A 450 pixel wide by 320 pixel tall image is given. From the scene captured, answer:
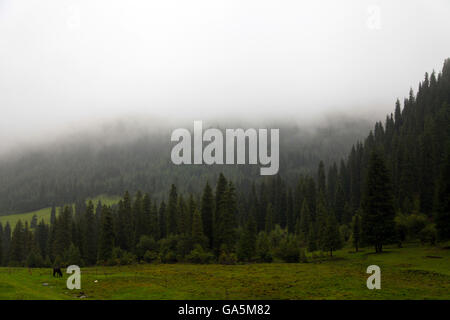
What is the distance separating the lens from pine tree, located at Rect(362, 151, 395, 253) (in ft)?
218

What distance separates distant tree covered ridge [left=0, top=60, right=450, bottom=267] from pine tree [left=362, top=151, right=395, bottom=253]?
0.65 ft

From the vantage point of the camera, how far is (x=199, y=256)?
7756 cm

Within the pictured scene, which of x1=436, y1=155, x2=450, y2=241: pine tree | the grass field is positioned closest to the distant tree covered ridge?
x1=436, y1=155, x2=450, y2=241: pine tree

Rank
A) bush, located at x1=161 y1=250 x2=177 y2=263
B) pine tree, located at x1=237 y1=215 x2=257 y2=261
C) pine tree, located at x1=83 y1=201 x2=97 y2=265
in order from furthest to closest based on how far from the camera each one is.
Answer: pine tree, located at x1=83 y1=201 x2=97 y2=265 < bush, located at x1=161 y1=250 x2=177 y2=263 < pine tree, located at x1=237 y1=215 x2=257 y2=261

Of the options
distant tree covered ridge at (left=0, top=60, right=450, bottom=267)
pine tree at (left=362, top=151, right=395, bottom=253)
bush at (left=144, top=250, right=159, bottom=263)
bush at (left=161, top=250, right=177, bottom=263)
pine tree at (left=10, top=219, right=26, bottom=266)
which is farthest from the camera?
pine tree at (left=10, top=219, right=26, bottom=266)

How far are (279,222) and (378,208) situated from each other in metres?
90.5

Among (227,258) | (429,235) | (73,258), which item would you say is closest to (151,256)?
(227,258)

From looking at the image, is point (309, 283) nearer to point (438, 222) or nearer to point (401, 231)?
point (438, 222)

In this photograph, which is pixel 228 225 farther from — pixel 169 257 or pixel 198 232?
pixel 169 257

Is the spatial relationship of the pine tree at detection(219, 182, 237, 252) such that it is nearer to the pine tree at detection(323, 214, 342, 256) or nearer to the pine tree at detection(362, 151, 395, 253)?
the pine tree at detection(323, 214, 342, 256)

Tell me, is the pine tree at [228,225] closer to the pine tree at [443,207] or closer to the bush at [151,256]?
the bush at [151,256]
